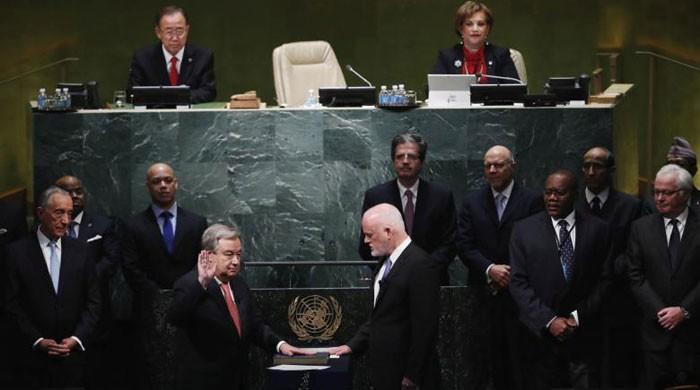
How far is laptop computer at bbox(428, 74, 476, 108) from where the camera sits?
862 centimetres

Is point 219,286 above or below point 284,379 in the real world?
above

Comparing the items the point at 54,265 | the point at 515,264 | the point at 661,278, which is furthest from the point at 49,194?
the point at 661,278

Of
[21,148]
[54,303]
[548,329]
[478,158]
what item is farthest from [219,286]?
[21,148]

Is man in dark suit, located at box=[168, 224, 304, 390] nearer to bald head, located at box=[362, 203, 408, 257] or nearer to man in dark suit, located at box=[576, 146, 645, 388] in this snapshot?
bald head, located at box=[362, 203, 408, 257]

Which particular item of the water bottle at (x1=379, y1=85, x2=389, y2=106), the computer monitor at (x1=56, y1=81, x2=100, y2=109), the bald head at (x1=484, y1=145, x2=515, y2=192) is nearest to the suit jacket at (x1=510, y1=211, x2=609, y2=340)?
the bald head at (x1=484, y1=145, x2=515, y2=192)

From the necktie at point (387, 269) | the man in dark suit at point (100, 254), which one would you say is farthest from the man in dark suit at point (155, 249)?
the necktie at point (387, 269)

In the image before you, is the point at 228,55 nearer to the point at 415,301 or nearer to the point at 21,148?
the point at 21,148

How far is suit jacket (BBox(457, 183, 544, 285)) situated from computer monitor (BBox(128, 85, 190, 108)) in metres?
1.89

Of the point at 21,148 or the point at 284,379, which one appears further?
the point at 21,148

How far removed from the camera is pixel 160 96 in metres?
8.62

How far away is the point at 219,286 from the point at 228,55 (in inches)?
252

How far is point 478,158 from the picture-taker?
8.59 meters

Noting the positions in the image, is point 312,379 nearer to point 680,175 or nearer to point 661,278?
point 661,278

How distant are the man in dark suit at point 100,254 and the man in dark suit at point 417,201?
4.64ft
